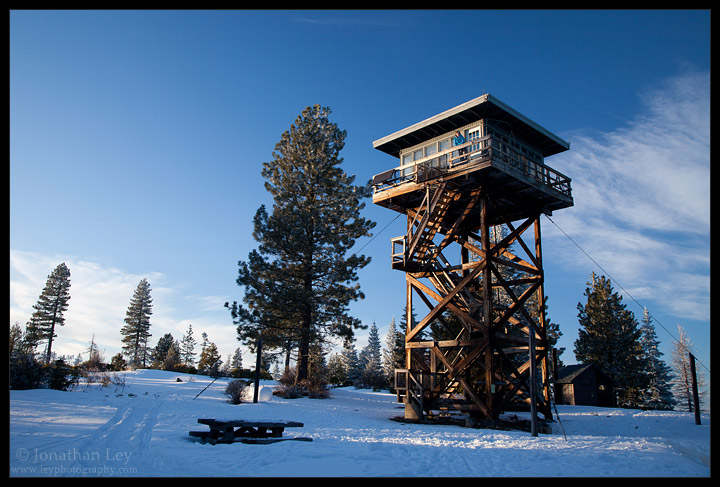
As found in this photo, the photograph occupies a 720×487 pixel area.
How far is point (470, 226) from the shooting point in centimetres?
2530

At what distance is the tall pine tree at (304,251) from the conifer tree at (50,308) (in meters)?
44.0

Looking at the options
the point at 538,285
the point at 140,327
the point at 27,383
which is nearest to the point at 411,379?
the point at 538,285

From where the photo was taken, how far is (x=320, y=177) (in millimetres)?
32375

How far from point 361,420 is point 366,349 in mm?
68183

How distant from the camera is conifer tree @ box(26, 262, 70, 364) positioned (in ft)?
198

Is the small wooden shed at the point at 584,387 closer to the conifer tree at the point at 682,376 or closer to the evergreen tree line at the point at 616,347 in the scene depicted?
the evergreen tree line at the point at 616,347

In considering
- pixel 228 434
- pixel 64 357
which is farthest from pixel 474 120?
pixel 64 357

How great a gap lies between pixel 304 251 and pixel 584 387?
2634 cm

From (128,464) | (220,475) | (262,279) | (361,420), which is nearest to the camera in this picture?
(220,475)

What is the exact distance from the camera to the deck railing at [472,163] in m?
20.4

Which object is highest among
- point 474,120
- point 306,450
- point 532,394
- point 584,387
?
point 474,120

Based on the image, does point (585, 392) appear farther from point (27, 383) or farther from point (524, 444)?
point (27, 383)

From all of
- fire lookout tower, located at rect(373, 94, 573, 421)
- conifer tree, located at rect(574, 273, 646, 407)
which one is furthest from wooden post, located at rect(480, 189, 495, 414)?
conifer tree, located at rect(574, 273, 646, 407)

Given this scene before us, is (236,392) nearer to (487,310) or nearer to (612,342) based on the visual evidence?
(487,310)
